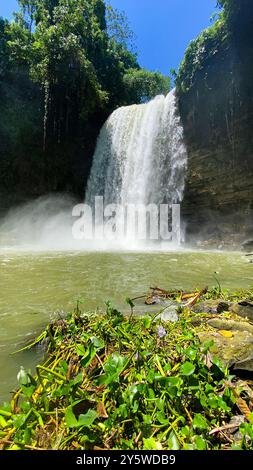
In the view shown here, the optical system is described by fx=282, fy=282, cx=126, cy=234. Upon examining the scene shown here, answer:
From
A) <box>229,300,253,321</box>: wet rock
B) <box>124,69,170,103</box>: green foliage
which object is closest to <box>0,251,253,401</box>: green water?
<box>229,300,253,321</box>: wet rock

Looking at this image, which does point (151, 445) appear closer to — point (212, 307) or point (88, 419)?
point (88, 419)

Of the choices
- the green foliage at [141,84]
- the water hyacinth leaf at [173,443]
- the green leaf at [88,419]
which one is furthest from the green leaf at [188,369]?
the green foliage at [141,84]

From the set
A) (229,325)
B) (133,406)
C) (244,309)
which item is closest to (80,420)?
(133,406)

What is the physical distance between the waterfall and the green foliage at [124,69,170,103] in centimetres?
796

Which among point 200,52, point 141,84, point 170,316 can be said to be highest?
point 141,84

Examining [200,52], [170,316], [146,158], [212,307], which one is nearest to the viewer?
[170,316]

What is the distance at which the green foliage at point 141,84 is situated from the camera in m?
24.2

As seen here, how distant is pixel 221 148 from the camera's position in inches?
492

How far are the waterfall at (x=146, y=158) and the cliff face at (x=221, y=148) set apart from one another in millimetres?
721

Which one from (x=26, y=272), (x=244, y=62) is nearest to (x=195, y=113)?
(x=244, y=62)

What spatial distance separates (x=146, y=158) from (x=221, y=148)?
13.7ft

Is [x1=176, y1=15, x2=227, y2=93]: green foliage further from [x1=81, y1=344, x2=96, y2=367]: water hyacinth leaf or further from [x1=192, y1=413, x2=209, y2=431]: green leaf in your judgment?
[x1=192, y1=413, x2=209, y2=431]: green leaf

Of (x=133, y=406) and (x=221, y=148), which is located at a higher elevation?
(x=221, y=148)

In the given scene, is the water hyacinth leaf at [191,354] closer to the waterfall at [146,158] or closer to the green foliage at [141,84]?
the waterfall at [146,158]
